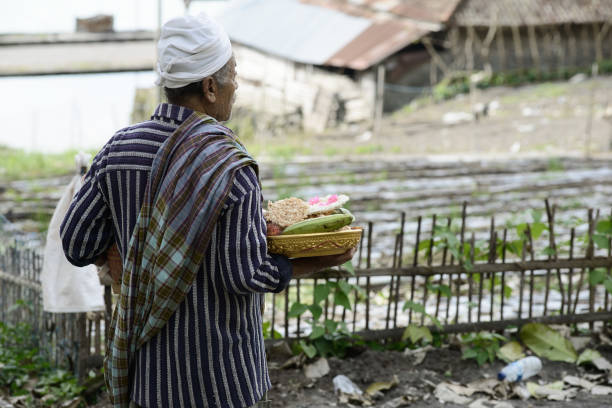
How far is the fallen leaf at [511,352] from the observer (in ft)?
13.6

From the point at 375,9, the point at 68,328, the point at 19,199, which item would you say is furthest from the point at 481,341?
the point at 375,9

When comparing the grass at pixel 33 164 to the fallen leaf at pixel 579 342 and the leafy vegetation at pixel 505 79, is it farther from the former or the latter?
the leafy vegetation at pixel 505 79

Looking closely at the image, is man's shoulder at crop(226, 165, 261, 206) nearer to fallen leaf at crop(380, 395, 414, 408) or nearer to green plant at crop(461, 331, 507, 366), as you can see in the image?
fallen leaf at crop(380, 395, 414, 408)

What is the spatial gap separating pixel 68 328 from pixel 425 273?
2.01m

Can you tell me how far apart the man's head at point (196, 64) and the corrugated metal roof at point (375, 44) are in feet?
60.3

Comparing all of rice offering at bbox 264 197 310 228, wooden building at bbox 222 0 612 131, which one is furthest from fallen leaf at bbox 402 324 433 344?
wooden building at bbox 222 0 612 131

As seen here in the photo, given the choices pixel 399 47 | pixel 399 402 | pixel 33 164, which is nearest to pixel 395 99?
pixel 399 47

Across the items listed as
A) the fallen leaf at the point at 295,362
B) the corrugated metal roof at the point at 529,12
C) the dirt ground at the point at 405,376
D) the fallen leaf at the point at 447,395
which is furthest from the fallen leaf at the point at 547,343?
the corrugated metal roof at the point at 529,12

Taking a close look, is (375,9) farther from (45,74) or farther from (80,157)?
(80,157)

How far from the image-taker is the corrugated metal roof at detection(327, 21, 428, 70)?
66.3ft

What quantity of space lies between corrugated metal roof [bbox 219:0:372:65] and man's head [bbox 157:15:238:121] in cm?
1902

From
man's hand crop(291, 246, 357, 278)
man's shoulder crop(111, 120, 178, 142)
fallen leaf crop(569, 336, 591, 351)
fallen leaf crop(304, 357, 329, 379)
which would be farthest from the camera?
fallen leaf crop(569, 336, 591, 351)

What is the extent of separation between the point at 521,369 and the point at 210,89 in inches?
107

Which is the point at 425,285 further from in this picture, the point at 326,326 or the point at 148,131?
the point at 148,131
